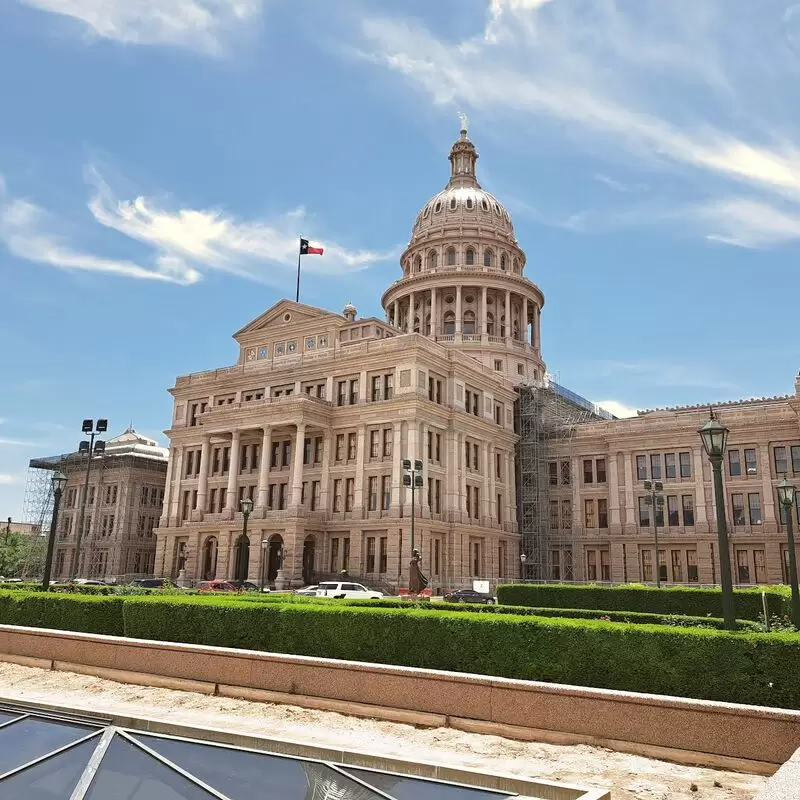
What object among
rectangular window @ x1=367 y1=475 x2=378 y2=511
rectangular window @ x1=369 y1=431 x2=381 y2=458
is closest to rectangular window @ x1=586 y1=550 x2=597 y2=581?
rectangular window @ x1=367 y1=475 x2=378 y2=511

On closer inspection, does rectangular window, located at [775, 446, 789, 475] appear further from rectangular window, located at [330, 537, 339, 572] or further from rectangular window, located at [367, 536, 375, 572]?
rectangular window, located at [330, 537, 339, 572]

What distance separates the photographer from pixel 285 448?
59.1 m

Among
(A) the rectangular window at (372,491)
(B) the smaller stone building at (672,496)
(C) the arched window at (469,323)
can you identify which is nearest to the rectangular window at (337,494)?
(A) the rectangular window at (372,491)

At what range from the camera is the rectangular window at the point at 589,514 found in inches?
2574

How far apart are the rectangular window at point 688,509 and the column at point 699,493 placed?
16.5 inches

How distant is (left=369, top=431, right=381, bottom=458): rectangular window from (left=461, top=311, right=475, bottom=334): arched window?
2886 cm

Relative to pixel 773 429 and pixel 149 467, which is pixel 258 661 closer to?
pixel 773 429

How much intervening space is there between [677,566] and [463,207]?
48.7 m

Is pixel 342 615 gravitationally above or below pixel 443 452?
below

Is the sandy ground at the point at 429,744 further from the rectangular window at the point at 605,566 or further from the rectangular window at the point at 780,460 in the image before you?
the rectangular window at the point at 780,460

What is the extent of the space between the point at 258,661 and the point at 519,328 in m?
70.9

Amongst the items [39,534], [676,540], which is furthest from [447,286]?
[39,534]

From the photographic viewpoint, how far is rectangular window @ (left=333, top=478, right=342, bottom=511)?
182 feet

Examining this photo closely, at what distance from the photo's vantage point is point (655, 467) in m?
62.7
